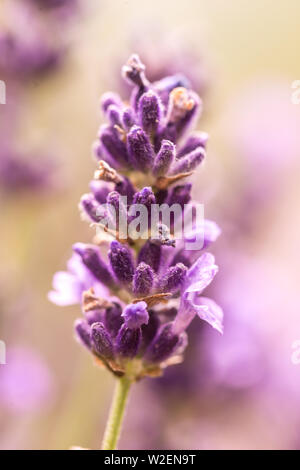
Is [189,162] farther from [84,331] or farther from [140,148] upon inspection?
[84,331]

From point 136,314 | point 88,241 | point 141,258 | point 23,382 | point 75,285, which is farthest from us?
point 88,241

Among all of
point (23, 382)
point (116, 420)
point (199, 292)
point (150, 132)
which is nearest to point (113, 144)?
point (150, 132)

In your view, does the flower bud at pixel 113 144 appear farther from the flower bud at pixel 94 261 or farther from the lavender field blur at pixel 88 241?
the lavender field blur at pixel 88 241

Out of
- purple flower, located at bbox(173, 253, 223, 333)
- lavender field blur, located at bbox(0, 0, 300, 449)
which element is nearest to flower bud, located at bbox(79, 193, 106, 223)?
purple flower, located at bbox(173, 253, 223, 333)

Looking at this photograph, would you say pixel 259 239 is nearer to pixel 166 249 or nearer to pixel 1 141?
pixel 1 141

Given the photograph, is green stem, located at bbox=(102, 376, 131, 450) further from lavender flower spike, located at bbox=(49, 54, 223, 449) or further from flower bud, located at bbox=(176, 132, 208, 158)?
flower bud, located at bbox=(176, 132, 208, 158)

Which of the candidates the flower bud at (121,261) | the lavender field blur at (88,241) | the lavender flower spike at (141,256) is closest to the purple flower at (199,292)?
the lavender flower spike at (141,256)
